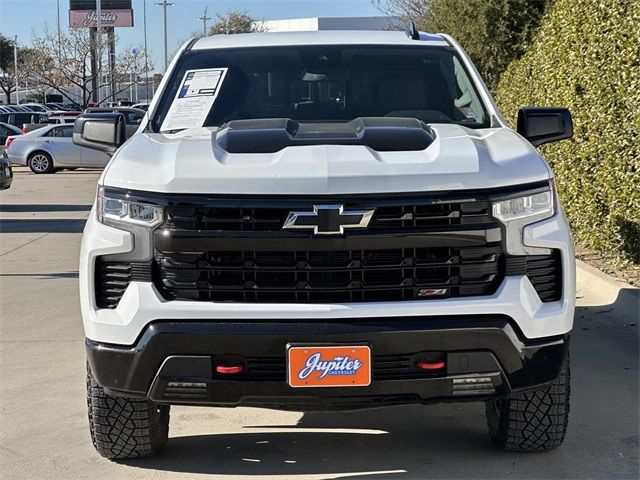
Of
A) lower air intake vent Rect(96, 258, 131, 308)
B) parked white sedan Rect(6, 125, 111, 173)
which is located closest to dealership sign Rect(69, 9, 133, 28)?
parked white sedan Rect(6, 125, 111, 173)

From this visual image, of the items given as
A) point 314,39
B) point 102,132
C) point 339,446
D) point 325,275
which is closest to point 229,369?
point 325,275

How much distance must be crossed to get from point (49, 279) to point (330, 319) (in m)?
6.90

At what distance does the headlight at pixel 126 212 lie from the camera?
4.25 metres

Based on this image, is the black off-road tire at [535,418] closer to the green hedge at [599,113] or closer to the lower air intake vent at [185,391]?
the lower air intake vent at [185,391]

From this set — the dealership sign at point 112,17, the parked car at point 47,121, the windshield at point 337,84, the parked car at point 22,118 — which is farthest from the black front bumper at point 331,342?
the dealership sign at point 112,17

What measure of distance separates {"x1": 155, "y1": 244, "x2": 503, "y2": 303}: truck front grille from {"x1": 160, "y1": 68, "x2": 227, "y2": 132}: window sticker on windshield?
1.39m

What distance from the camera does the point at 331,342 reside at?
4.09 m

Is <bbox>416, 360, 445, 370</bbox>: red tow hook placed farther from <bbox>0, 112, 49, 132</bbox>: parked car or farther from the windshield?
<bbox>0, 112, 49, 132</bbox>: parked car

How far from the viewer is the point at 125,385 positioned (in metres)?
4.29

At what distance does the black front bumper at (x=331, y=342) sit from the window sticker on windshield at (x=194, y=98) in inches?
62.2

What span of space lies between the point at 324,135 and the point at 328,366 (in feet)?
3.82

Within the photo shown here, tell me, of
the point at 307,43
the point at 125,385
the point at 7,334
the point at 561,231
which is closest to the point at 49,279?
the point at 7,334

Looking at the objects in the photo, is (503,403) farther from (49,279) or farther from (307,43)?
(49,279)

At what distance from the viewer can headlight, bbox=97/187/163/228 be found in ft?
13.9
